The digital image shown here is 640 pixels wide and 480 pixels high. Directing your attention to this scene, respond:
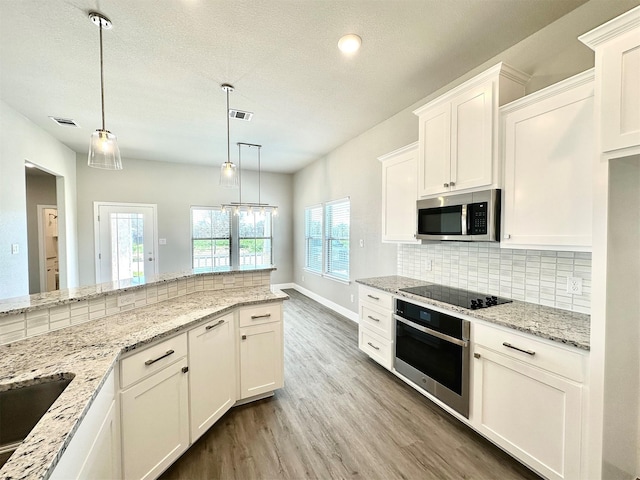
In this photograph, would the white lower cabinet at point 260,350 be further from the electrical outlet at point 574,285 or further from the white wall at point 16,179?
the white wall at point 16,179

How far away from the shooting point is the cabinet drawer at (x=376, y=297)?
2.68 m

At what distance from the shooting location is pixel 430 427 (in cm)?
210

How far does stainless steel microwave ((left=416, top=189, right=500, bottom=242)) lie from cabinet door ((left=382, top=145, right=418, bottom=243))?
0.69 feet

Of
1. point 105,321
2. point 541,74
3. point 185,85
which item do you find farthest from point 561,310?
point 185,85

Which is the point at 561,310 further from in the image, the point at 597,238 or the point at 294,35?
the point at 294,35

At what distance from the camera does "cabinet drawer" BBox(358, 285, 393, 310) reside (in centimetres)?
268

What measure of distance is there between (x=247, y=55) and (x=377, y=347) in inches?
117

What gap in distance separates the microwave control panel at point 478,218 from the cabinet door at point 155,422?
2.22 meters

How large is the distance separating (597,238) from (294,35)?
2.31 meters

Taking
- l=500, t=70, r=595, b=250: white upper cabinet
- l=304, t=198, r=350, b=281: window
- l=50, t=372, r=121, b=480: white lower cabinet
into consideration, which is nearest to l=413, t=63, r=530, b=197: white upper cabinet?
l=500, t=70, r=595, b=250: white upper cabinet

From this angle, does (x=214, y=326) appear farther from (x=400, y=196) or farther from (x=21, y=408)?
(x=400, y=196)

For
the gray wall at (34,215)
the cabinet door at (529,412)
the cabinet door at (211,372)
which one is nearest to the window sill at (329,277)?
the cabinet door at (211,372)

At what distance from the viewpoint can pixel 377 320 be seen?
2.86 meters

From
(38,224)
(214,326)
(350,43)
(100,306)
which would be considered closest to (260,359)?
(214,326)
